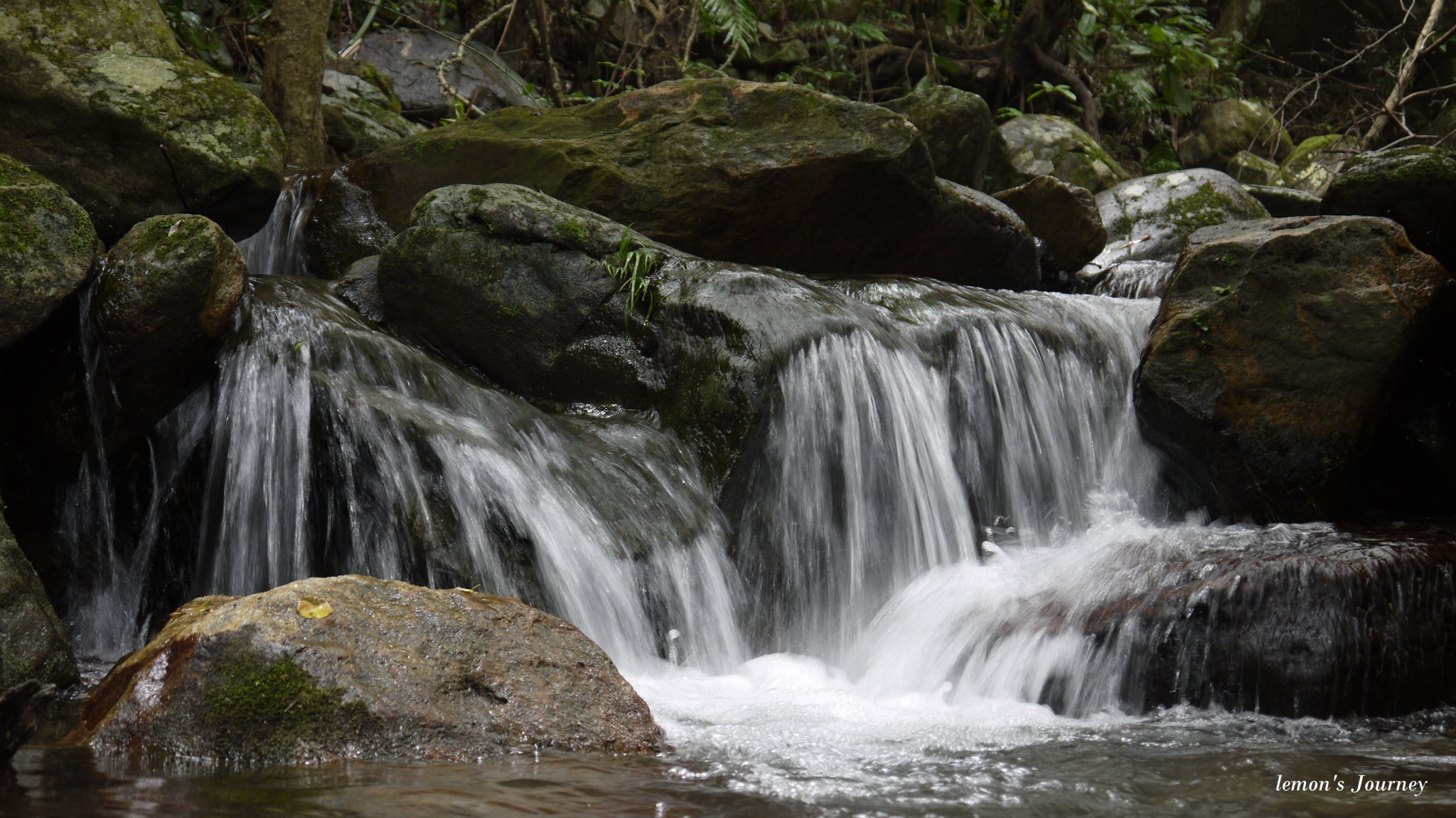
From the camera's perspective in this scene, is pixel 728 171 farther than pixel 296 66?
No

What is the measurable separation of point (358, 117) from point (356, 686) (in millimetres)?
7455

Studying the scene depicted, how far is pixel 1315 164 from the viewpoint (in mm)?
11883

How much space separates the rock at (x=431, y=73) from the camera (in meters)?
10.6

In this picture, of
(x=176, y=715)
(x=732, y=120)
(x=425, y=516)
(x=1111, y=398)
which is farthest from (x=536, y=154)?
(x=176, y=715)

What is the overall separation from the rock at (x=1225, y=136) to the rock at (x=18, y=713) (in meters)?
14.5

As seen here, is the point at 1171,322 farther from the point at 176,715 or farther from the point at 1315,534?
the point at 176,715

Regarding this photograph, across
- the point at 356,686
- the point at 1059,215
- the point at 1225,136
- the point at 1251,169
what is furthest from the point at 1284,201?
the point at 356,686

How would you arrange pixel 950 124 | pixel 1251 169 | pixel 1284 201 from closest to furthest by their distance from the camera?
pixel 950 124 → pixel 1284 201 → pixel 1251 169

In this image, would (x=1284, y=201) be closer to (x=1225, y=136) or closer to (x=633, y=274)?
(x=1225, y=136)

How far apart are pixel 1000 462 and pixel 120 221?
14.7 feet

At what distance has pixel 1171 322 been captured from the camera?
197 inches

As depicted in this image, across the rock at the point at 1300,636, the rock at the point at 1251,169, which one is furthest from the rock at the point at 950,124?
the rock at the point at 1300,636

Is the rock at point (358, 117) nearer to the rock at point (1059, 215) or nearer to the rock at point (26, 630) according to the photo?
the rock at point (1059, 215)

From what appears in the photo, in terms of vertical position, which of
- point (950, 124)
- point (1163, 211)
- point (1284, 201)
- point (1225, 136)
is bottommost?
point (1163, 211)
